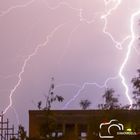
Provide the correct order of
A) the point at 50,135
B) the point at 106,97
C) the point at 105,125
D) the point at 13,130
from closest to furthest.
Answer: the point at 50,135 < the point at 105,125 < the point at 13,130 < the point at 106,97

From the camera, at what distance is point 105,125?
15.6 meters

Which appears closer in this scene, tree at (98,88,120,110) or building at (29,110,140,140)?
building at (29,110,140,140)

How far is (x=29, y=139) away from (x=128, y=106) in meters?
12.2

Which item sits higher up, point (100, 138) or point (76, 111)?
point (76, 111)

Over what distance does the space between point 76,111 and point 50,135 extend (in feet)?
55.6

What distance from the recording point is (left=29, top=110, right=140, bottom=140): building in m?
14.9

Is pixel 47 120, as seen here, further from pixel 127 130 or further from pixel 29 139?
pixel 127 130

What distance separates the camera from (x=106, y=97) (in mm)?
34125

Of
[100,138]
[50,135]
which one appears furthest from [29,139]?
[100,138]

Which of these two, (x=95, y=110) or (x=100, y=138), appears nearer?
(x=100, y=138)

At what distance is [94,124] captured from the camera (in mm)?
18047

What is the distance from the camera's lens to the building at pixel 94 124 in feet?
48.9

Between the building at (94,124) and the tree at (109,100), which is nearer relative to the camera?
the building at (94,124)

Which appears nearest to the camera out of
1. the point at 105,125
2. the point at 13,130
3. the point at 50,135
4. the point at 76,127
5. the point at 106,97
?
the point at 50,135
